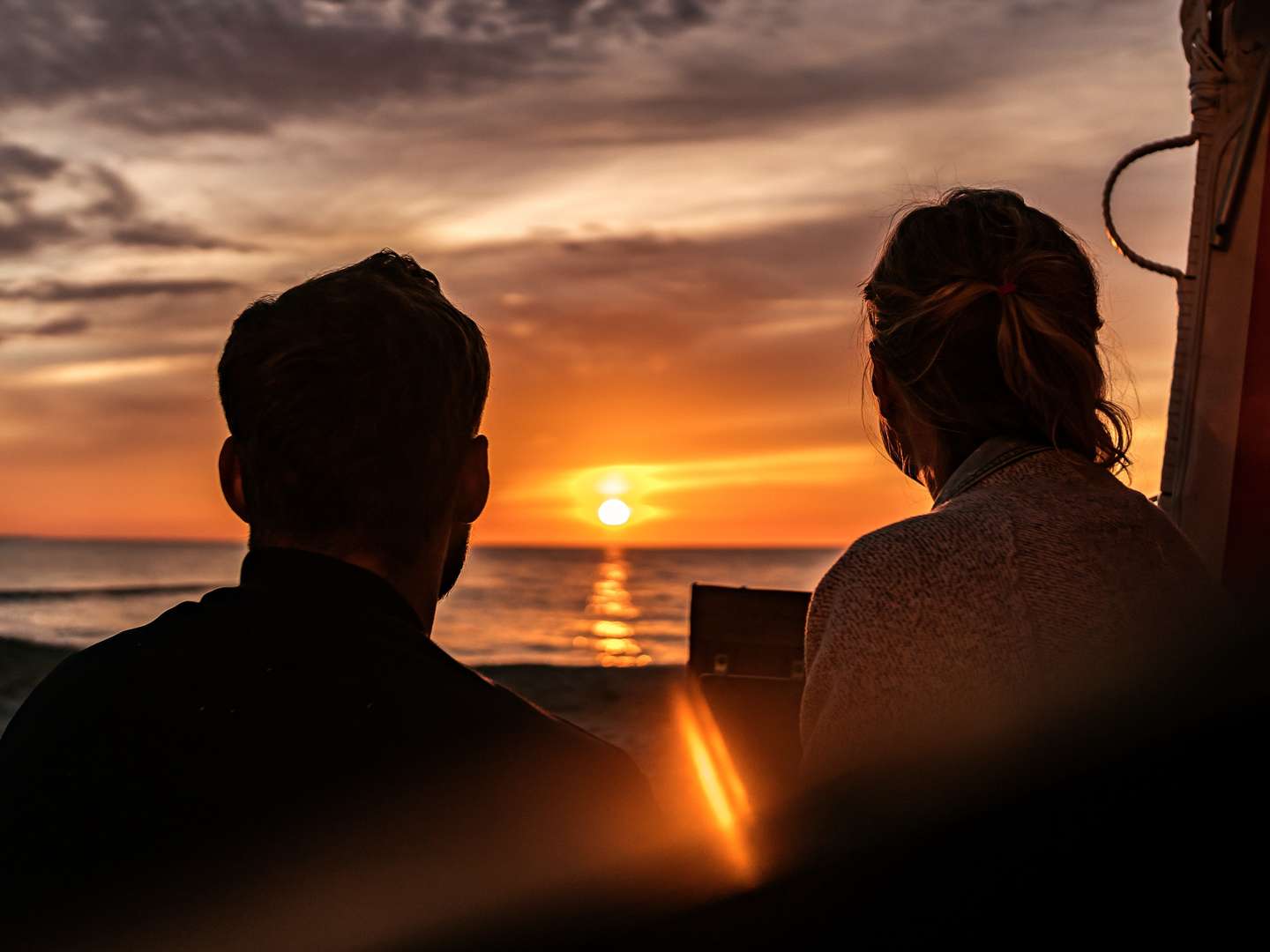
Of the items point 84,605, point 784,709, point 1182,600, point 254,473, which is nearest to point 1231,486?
point 1182,600

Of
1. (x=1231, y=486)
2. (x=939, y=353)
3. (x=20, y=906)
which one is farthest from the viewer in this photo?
(x=1231, y=486)

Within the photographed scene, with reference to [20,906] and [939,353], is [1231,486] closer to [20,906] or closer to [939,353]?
[939,353]

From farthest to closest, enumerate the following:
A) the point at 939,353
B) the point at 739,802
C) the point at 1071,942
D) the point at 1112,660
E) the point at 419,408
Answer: the point at 939,353, the point at 1112,660, the point at 419,408, the point at 739,802, the point at 1071,942

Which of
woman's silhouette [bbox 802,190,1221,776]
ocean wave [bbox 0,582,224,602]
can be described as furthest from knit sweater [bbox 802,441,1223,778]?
ocean wave [bbox 0,582,224,602]

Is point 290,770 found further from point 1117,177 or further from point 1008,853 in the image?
point 1117,177

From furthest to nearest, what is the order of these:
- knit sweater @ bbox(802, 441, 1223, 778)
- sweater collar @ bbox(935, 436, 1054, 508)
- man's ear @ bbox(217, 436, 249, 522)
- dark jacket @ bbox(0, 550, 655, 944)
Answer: sweater collar @ bbox(935, 436, 1054, 508)
knit sweater @ bbox(802, 441, 1223, 778)
man's ear @ bbox(217, 436, 249, 522)
dark jacket @ bbox(0, 550, 655, 944)

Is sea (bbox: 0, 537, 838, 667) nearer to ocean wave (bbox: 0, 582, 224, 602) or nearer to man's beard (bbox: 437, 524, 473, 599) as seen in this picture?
ocean wave (bbox: 0, 582, 224, 602)

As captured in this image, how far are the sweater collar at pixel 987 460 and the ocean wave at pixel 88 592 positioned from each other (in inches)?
1428

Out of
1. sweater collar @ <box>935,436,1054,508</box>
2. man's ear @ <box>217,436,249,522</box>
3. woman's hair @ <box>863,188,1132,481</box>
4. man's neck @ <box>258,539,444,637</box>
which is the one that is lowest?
man's neck @ <box>258,539,444,637</box>

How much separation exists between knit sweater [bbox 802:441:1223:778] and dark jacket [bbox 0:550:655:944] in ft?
1.80

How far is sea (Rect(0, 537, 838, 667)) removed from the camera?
88.5 feet

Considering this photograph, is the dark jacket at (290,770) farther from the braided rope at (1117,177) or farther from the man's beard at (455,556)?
the braided rope at (1117,177)

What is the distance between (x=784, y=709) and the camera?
2.37m

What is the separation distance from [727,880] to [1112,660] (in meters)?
0.91
